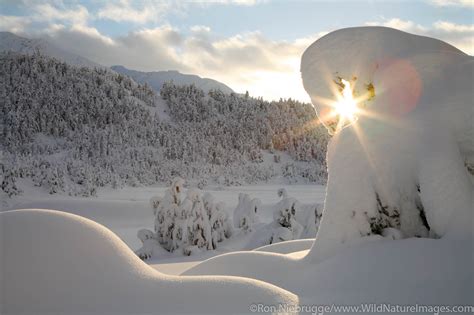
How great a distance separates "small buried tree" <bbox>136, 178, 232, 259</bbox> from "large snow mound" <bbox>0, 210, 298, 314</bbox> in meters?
8.25

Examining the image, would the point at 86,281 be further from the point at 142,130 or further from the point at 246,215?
the point at 142,130

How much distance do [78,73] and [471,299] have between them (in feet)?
180

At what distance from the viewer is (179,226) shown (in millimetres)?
11523

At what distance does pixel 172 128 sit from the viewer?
153 feet

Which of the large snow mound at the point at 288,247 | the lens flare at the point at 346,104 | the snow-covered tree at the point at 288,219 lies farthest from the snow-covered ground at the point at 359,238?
the snow-covered tree at the point at 288,219

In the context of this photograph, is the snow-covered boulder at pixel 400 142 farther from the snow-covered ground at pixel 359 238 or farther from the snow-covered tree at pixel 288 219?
the snow-covered tree at pixel 288 219

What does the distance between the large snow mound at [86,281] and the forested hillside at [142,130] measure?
986 inches

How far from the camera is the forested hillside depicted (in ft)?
115

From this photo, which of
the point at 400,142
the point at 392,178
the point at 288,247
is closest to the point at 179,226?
the point at 288,247

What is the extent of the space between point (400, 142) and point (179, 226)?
818 centimetres

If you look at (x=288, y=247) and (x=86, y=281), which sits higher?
(x=86, y=281)

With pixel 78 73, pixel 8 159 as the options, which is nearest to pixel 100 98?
pixel 78 73

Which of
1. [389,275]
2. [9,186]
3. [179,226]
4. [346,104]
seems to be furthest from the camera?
[9,186]

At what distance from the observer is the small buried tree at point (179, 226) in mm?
11406
